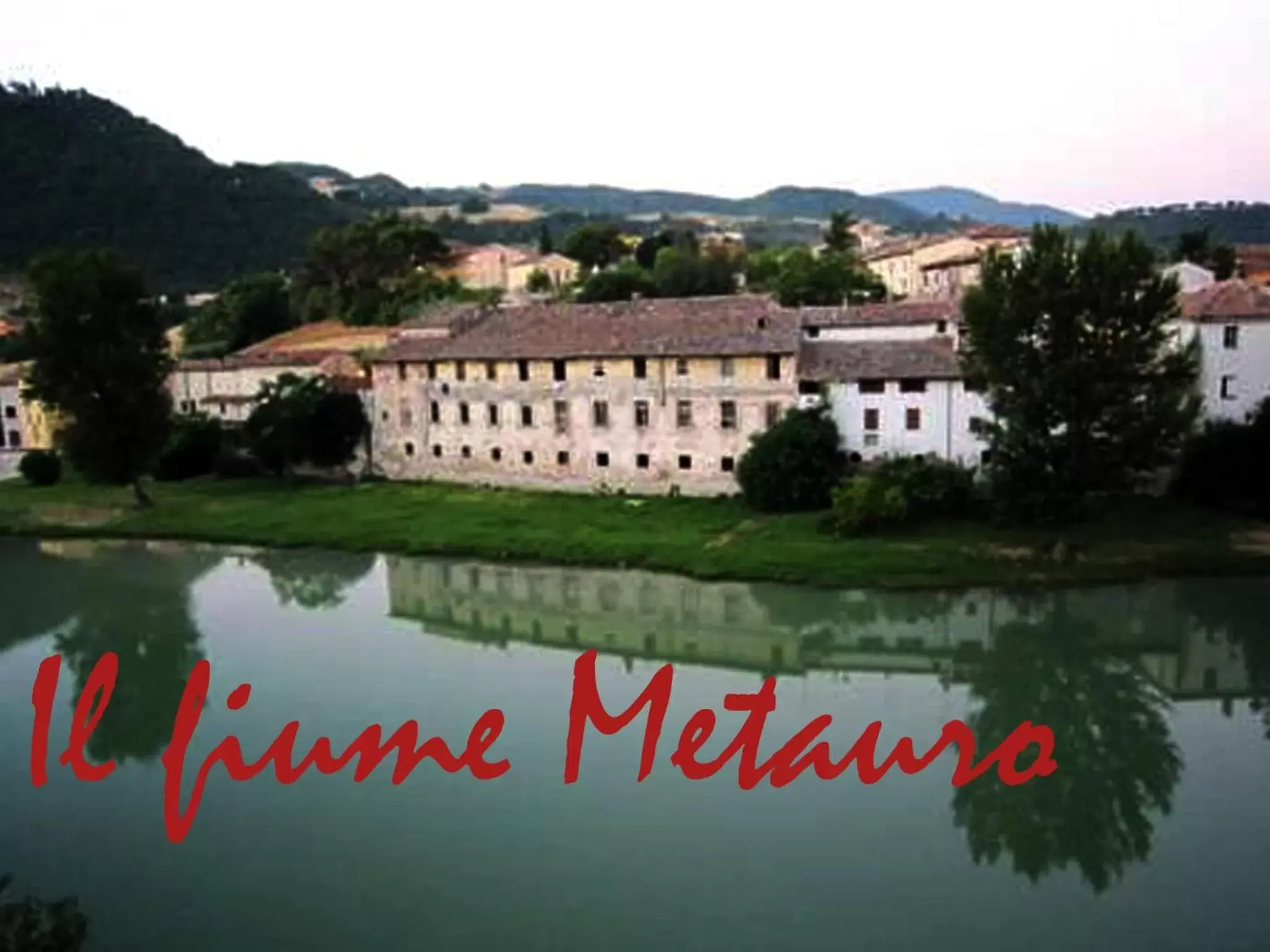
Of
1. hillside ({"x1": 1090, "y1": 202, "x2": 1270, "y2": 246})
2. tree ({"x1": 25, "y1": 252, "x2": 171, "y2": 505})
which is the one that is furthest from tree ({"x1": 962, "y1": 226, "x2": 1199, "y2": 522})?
hillside ({"x1": 1090, "y1": 202, "x2": 1270, "y2": 246})

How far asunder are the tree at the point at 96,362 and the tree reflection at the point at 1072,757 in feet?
81.4

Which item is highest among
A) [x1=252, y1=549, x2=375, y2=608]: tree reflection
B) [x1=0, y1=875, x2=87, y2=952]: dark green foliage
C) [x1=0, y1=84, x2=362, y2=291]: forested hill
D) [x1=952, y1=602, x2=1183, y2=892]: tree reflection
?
[x1=0, y1=84, x2=362, y2=291]: forested hill

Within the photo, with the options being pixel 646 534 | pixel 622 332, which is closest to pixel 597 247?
pixel 622 332

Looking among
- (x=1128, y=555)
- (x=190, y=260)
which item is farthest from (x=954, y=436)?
(x=190, y=260)

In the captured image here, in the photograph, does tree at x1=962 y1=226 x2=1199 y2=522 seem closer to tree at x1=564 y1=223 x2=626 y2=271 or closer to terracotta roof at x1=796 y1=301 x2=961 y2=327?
terracotta roof at x1=796 y1=301 x2=961 y2=327

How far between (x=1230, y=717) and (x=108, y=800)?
16.1m

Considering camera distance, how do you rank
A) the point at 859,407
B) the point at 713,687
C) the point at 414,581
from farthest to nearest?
the point at 859,407 < the point at 414,581 < the point at 713,687

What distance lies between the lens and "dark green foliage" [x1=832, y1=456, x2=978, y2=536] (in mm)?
26703

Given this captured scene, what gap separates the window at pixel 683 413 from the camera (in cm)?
3216

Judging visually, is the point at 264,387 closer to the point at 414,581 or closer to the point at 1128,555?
the point at 414,581

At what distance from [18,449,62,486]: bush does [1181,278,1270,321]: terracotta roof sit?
35.2 meters

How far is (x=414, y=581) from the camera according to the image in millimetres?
27922

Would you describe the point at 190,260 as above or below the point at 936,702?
above

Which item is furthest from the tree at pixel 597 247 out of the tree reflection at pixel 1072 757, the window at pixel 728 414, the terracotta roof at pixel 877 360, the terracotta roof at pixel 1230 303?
the tree reflection at pixel 1072 757
